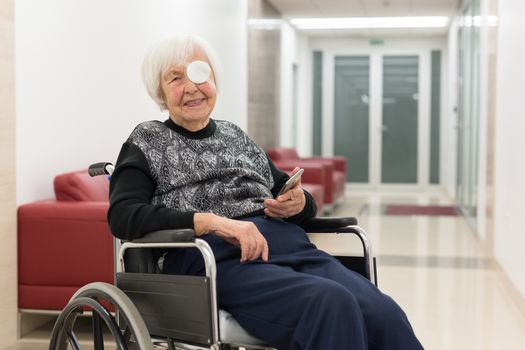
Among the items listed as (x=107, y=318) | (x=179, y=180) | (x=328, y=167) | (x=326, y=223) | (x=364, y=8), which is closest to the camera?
(x=107, y=318)

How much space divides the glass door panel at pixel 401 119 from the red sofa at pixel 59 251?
11.3 m

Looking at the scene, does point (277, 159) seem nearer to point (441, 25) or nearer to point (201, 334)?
point (441, 25)

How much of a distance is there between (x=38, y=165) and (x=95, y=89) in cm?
83

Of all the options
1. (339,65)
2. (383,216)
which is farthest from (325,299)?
Answer: (339,65)

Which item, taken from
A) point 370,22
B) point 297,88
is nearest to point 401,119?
point 297,88

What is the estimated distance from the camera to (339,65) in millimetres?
14734

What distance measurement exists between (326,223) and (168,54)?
68 centimetres

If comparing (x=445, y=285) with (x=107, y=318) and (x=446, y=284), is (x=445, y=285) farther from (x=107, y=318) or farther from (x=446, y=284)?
(x=107, y=318)

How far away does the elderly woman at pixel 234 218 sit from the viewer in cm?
191

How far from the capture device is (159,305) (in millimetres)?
2088

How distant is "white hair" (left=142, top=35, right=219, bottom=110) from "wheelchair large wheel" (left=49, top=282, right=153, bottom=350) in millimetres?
618

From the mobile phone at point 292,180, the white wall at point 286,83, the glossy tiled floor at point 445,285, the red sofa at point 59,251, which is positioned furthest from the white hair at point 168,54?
the white wall at point 286,83

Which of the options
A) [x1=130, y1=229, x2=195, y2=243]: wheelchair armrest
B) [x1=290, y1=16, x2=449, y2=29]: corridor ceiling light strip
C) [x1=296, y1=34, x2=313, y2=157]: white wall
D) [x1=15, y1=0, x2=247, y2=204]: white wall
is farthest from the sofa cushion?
[x1=296, y1=34, x2=313, y2=157]: white wall

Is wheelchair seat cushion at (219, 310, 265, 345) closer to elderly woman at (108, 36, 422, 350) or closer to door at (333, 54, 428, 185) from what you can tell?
elderly woman at (108, 36, 422, 350)
